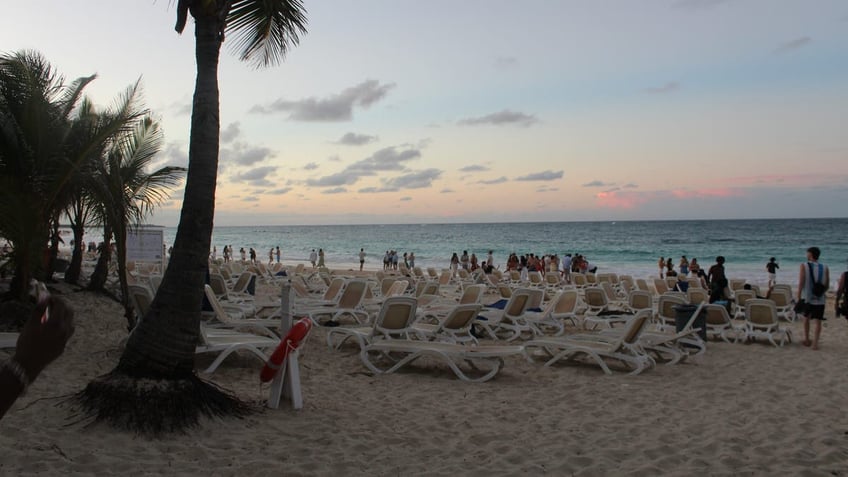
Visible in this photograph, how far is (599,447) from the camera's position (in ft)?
13.5

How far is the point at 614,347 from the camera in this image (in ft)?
22.0

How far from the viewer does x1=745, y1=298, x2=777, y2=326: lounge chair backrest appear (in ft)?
29.4

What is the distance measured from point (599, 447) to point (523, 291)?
15.2 ft

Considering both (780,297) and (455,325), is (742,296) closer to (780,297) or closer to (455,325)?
(780,297)

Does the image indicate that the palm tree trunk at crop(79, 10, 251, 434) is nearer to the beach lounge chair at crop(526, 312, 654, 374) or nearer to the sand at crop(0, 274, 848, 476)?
the sand at crop(0, 274, 848, 476)

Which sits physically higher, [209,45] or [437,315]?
[209,45]

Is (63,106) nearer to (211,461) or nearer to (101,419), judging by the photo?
(101,419)

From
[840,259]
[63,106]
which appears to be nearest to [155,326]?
[63,106]

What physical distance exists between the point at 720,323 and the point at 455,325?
4105 millimetres

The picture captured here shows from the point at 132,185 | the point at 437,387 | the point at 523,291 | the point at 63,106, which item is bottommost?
the point at 437,387

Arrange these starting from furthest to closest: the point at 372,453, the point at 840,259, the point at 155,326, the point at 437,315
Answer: the point at 840,259, the point at 437,315, the point at 155,326, the point at 372,453

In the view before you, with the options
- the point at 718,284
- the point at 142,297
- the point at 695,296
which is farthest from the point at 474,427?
the point at 718,284

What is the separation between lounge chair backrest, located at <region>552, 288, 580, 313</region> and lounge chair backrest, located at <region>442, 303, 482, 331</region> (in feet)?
7.73

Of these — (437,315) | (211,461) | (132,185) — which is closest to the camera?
(211,461)
